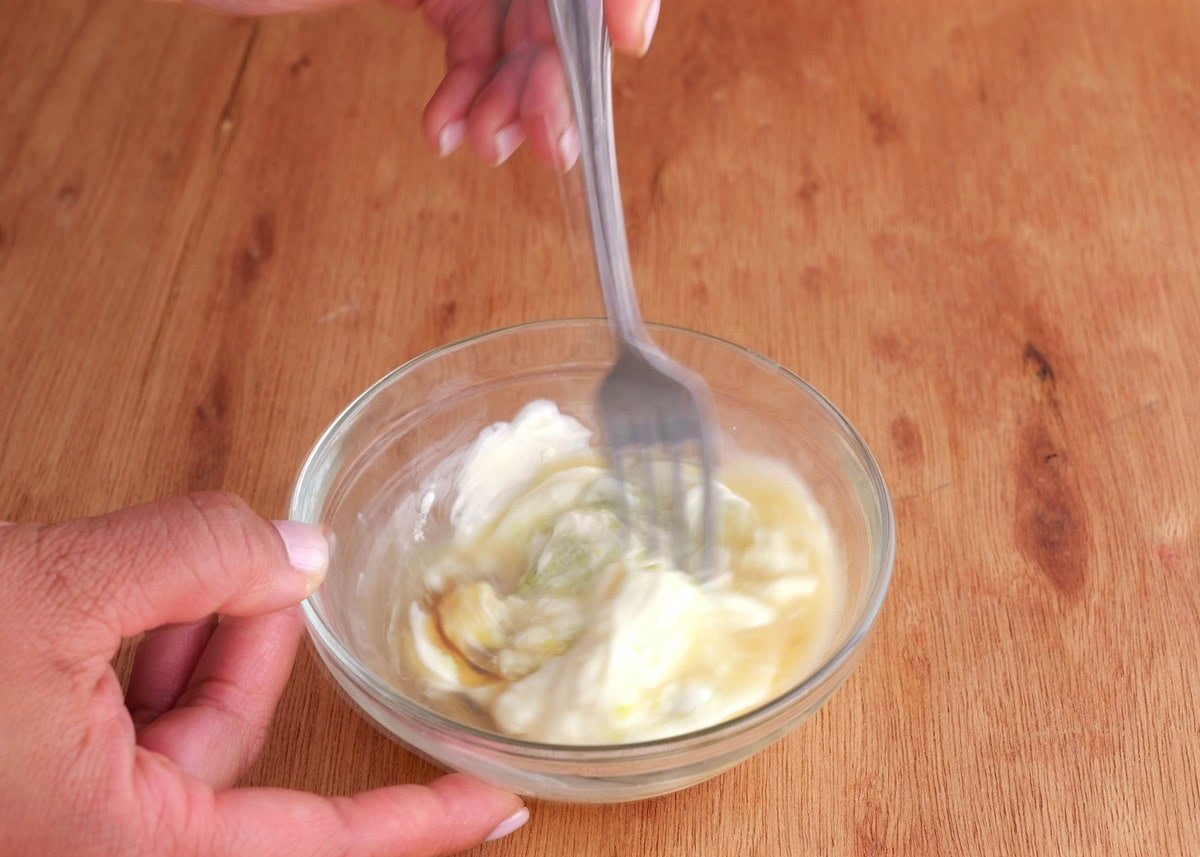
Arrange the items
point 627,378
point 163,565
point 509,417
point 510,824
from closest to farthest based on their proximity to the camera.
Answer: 1. point 163,565
2. point 510,824
3. point 627,378
4. point 509,417

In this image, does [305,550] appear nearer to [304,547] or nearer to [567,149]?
[304,547]

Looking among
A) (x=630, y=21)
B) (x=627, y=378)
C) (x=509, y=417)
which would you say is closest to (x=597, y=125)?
(x=630, y=21)

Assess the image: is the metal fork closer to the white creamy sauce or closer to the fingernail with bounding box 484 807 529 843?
the white creamy sauce

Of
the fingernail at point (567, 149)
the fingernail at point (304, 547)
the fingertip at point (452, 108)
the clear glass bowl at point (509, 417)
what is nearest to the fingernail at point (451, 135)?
the fingertip at point (452, 108)

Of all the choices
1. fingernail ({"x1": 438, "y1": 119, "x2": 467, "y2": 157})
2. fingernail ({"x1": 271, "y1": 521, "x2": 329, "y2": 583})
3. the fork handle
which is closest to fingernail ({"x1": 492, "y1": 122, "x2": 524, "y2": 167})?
fingernail ({"x1": 438, "y1": 119, "x2": 467, "y2": 157})

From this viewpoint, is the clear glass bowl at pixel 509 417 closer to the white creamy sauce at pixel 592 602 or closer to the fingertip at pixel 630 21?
the white creamy sauce at pixel 592 602
